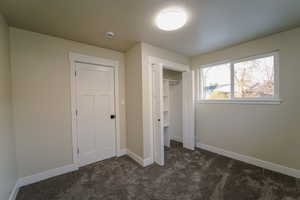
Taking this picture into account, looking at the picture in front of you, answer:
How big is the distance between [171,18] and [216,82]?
2041 millimetres

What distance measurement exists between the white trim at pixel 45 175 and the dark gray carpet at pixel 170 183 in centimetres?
8

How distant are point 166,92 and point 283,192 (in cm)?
277

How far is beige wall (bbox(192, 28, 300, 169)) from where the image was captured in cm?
210

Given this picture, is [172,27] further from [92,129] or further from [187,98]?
[92,129]

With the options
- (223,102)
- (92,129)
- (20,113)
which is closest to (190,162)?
(223,102)

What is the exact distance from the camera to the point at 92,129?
269 centimetres

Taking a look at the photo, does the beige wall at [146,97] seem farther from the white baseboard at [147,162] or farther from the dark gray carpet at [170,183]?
the dark gray carpet at [170,183]

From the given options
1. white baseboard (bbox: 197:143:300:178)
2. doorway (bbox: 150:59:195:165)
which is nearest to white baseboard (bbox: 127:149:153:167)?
doorway (bbox: 150:59:195:165)

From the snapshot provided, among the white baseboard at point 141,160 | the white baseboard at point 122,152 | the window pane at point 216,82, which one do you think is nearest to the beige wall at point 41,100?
the white baseboard at point 122,152

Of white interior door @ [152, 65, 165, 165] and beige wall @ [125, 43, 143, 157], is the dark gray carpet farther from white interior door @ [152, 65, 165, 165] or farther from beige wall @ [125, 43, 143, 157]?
beige wall @ [125, 43, 143, 157]

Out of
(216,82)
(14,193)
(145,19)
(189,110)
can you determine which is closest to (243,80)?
(216,82)

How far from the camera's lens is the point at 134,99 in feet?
9.00

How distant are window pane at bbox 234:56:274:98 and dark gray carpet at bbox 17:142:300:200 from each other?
141cm

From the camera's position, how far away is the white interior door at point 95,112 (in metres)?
2.54
